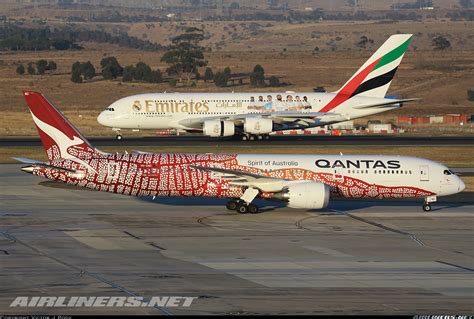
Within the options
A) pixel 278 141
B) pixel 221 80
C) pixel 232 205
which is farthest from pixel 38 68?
pixel 232 205

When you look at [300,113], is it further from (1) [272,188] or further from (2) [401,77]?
(2) [401,77]

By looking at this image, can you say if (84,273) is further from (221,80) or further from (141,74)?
(141,74)

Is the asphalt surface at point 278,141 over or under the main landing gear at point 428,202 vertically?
under

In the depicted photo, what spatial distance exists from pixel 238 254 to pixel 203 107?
43.2 metres

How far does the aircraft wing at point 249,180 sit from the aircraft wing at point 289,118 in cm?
3178

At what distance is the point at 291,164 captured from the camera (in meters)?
48.8

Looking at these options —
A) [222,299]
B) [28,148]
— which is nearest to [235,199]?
[222,299]

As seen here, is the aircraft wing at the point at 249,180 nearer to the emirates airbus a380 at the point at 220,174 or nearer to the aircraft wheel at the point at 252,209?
the emirates airbus a380 at the point at 220,174

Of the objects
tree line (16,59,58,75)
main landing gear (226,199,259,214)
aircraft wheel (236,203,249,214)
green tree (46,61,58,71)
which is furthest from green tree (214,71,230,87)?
aircraft wheel (236,203,249,214)

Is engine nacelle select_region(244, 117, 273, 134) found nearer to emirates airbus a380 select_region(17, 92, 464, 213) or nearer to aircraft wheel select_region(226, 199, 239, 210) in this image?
emirates airbus a380 select_region(17, 92, 464, 213)

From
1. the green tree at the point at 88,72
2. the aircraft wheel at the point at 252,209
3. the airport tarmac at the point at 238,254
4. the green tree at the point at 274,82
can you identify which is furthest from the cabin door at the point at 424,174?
the green tree at the point at 88,72

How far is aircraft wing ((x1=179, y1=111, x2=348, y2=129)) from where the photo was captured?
79.3 meters

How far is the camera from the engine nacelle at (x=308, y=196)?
46406mm

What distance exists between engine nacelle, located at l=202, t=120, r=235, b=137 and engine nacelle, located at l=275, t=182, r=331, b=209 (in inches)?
1265
